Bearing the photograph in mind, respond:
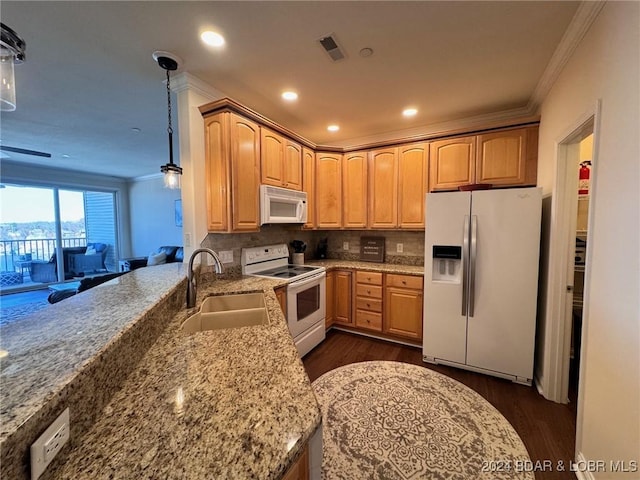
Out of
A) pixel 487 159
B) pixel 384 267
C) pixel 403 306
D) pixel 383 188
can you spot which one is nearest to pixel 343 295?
pixel 384 267

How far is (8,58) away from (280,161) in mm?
2011

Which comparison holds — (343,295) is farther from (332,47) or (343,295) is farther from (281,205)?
(332,47)

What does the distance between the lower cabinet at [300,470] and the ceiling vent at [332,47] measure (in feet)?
7.15

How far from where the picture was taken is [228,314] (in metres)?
1.80

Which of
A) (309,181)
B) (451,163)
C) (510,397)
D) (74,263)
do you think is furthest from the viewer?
(74,263)

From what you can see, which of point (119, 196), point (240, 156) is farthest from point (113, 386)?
point (119, 196)

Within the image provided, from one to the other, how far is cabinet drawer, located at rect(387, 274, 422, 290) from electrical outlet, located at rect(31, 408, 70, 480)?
2.84 m

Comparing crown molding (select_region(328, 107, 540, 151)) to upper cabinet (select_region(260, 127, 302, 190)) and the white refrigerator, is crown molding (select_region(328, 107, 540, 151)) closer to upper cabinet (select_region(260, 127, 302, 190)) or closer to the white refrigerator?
upper cabinet (select_region(260, 127, 302, 190))

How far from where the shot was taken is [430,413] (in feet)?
6.33

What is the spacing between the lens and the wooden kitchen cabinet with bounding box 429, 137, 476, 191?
9.32 feet

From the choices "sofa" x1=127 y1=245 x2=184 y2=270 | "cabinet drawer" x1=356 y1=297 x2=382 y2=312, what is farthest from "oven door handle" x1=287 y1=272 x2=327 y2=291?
"sofa" x1=127 y1=245 x2=184 y2=270

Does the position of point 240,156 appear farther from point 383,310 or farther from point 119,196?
point 119,196

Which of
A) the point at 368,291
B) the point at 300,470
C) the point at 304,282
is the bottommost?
the point at 368,291

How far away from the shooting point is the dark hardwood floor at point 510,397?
1628 mm
